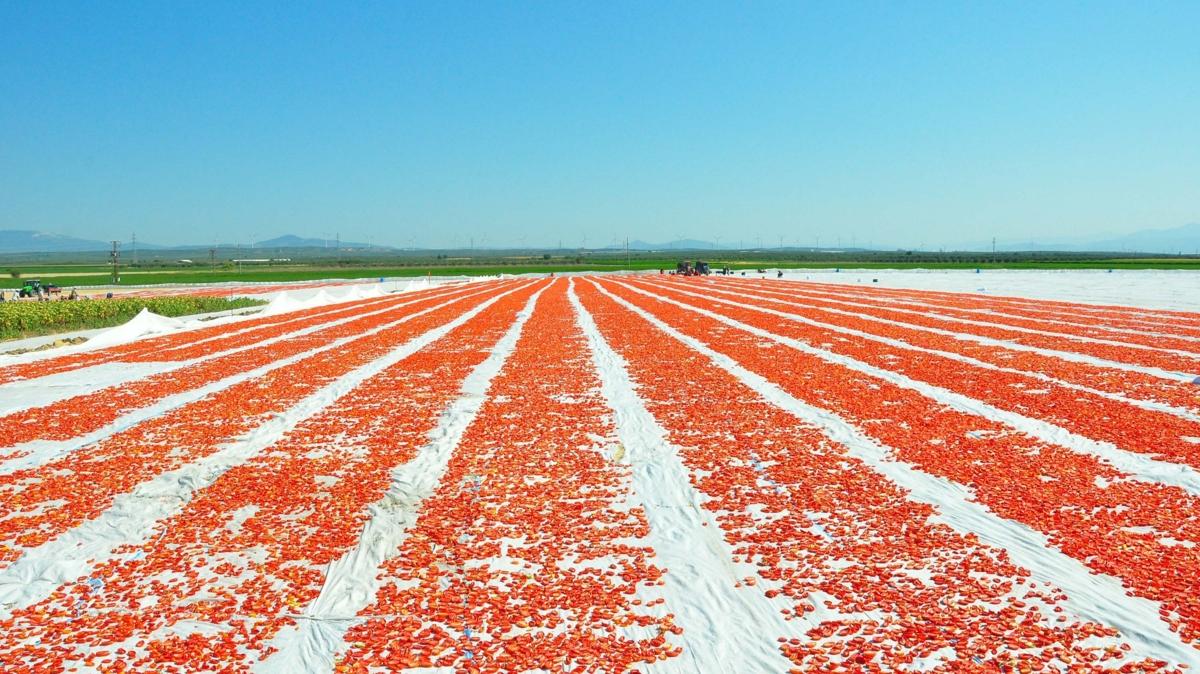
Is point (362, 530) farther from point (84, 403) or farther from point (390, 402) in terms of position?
point (84, 403)

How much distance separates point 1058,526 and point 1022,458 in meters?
2.08

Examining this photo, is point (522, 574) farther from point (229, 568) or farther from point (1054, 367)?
point (1054, 367)

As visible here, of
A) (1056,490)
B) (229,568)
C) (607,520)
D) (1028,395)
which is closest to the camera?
(229,568)

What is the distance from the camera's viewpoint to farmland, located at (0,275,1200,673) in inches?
162

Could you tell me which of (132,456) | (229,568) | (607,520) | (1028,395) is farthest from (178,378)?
(1028,395)

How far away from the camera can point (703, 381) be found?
1252 cm

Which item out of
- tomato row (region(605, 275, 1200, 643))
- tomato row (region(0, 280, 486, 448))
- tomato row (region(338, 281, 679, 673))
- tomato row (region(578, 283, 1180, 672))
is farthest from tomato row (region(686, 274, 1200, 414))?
tomato row (region(0, 280, 486, 448))

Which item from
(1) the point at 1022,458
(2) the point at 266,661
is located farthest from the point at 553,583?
(1) the point at 1022,458

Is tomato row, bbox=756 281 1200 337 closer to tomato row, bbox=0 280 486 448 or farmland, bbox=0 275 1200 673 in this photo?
farmland, bbox=0 275 1200 673

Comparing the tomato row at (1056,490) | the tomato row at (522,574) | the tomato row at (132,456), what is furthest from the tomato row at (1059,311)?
the tomato row at (132,456)

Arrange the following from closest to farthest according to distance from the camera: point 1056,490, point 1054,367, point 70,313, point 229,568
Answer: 1. point 229,568
2. point 1056,490
3. point 1054,367
4. point 70,313

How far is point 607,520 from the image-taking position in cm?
608

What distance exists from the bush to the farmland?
13.9m

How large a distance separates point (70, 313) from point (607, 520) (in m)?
28.9
